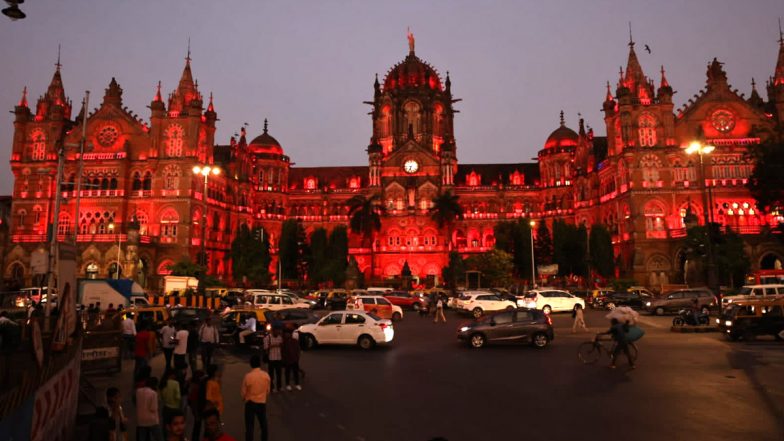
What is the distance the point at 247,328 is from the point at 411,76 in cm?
8138

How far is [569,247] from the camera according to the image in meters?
64.9

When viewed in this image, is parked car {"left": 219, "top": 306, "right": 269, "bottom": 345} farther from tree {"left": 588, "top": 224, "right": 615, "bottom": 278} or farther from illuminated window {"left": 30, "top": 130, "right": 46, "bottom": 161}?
illuminated window {"left": 30, "top": 130, "right": 46, "bottom": 161}

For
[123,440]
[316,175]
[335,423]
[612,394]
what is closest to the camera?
[123,440]

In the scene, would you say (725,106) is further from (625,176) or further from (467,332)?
(467,332)

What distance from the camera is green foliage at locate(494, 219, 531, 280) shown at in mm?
66438

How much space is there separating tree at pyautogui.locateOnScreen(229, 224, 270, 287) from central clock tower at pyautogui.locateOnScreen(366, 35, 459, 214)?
24.9m

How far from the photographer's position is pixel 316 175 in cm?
9656

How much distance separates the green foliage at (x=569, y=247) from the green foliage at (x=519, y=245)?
3.32 metres

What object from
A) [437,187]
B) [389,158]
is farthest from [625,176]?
[389,158]

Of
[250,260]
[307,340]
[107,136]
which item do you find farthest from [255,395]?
[107,136]

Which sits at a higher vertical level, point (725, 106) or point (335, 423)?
point (725, 106)

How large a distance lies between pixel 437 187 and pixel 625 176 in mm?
28932

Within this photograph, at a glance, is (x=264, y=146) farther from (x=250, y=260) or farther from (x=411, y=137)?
(x=250, y=260)

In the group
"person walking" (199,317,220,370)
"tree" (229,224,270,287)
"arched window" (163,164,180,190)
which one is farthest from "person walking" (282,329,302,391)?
"arched window" (163,164,180,190)
